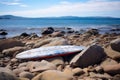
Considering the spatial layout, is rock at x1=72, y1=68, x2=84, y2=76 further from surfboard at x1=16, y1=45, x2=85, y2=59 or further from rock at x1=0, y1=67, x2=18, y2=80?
rock at x1=0, y1=67, x2=18, y2=80

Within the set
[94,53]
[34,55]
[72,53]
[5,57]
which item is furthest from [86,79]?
[5,57]

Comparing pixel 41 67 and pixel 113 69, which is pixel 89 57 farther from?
pixel 41 67

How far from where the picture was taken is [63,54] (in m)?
8.38

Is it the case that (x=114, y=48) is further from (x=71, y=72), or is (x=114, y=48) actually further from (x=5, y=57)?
(x=5, y=57)

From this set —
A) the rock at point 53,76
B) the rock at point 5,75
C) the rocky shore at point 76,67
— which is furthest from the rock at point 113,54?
the rock at point 5,75

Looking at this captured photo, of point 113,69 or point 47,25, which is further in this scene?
point 47,25

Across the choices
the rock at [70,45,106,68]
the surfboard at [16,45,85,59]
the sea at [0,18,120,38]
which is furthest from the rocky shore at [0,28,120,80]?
the sea at [0,18,120,38]

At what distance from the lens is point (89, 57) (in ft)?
24.1

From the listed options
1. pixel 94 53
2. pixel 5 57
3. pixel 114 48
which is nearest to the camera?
pixel 94 53

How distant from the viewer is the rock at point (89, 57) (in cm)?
721

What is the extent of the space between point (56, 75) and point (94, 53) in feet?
8.01

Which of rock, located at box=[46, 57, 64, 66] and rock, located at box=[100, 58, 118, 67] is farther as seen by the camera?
rock, located at box=[46, 57, 64, 66]

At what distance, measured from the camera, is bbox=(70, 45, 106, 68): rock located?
7211mm

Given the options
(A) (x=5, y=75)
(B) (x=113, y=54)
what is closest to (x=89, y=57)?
(B) (x=113, y=54)
